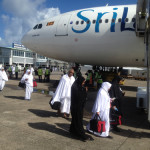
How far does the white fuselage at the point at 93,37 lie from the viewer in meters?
11.3

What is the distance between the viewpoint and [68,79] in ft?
21.2

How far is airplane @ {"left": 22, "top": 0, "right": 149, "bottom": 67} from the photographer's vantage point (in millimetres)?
11305

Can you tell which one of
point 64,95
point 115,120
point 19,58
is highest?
point 19,58

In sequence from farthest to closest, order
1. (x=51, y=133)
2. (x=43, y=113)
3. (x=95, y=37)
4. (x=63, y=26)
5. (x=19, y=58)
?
(x=19, y=58)
(x=63, y=26)
(x=95, y=37)
(x=43, y=113)
(x=51, y=133)

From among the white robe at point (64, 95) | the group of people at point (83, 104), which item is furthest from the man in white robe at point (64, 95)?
the group of people at point (83, 104)

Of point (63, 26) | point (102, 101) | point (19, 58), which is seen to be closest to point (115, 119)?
point (102, 101)

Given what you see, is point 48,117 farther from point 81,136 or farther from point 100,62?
point 100,62

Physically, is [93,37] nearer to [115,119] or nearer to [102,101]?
[115,119]

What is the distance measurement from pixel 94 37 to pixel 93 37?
74 mm

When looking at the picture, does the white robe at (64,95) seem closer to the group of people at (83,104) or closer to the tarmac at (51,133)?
the tarmac at (51,133)

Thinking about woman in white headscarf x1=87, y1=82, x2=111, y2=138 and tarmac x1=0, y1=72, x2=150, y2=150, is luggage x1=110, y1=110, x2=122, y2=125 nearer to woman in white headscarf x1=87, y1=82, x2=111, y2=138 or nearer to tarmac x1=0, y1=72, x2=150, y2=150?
tarmac x1=0, y1=72, x2=150, y2=150

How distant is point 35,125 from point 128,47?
316 inches

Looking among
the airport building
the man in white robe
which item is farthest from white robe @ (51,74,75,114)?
the airport building

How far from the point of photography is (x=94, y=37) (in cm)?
1202
